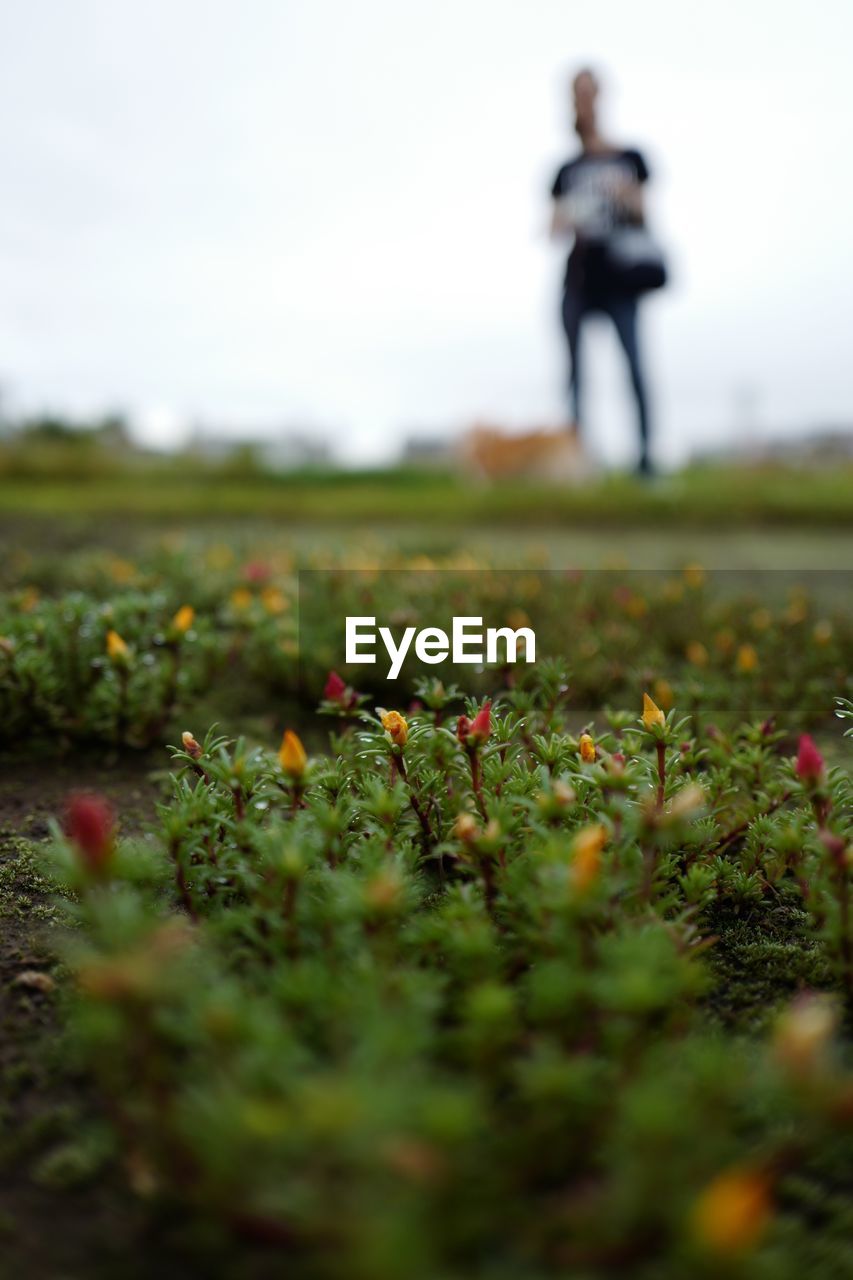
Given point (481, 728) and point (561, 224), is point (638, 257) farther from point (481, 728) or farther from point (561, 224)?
point (481, 728)

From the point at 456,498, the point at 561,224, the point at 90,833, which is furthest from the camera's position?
the point at 456,498

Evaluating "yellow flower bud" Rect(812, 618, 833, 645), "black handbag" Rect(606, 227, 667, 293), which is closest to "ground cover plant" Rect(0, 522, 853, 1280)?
"yellow flower bud" Rect(812, 618, 833, 645)

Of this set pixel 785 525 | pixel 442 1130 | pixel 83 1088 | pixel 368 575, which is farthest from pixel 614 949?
pixel 785 525

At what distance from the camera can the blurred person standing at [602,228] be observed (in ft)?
20.9

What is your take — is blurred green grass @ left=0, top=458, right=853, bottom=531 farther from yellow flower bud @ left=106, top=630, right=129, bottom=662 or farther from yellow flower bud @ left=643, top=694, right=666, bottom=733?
yellow flower bud @ left=643, top=694, right=666, bottom=733

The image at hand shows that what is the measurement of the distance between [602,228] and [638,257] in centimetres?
32

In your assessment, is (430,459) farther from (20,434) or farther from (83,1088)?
(83,1088)

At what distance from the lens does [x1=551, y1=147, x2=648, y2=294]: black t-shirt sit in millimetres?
6379

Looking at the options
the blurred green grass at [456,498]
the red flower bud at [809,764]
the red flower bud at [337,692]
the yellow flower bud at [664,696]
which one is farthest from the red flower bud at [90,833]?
the blurred green grass at [456,498]

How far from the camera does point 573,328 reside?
6898 millimetres

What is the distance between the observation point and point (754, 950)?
151cm

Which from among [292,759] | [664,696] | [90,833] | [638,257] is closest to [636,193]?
[638,257]

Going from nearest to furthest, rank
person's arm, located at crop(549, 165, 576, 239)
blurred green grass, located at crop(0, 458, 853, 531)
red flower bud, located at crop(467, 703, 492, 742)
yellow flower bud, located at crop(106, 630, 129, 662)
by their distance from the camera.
→ 1. red flower bud, located at crop(467, 703, 492, 742)
2. yellow flower bud, located at crop(106, 630, 129, 662)
3. person's arm, located at crop(549, 165, 576, 239)
4. blurred green grass, located at crop(0, 458, 853, 531)

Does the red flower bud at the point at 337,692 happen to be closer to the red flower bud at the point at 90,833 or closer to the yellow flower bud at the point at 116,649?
the yellow flower bud at the point at 116,649
